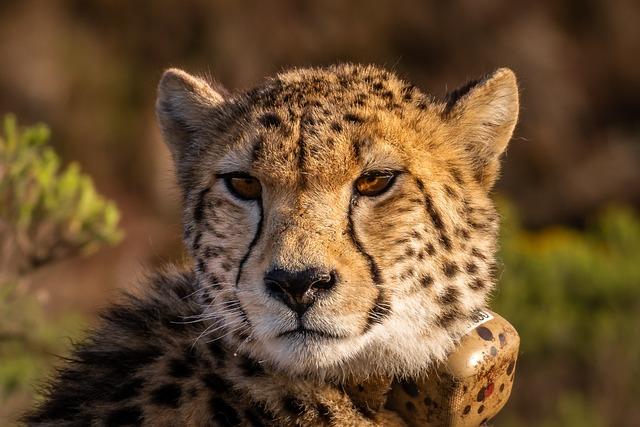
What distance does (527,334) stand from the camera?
7.29 metres

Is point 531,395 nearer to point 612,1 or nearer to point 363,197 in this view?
point 612,1

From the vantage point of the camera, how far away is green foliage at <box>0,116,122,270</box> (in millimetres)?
4172

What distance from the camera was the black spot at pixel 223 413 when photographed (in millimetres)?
2797

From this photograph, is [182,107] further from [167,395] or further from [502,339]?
[502,339]

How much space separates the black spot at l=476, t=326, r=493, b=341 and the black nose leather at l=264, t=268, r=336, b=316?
0.42m

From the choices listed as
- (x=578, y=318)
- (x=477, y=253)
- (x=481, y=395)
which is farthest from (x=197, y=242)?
(x=578, y=318)

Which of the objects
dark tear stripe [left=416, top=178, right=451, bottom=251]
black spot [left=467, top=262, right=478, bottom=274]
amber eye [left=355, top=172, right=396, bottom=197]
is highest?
amber eye [left=355, top=172, right=396, bottom=197]

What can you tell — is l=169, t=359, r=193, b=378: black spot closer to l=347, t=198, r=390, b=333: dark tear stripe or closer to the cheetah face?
the cheetah face

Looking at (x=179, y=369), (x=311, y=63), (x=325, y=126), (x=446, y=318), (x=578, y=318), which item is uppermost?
(x=311, y=63)

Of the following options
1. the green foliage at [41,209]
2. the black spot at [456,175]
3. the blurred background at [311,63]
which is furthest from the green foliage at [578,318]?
the black spot at [456,175]

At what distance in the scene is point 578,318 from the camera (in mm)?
7449

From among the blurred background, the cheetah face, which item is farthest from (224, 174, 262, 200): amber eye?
the blurred background

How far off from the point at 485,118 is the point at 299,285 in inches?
33.5

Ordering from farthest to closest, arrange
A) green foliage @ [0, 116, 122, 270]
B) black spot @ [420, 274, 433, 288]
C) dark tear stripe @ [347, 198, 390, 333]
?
green foliage @ [0, 116, 122, 270] → black spot @ [420, 274, 433, 288] → dark tear stripe @ [347, 198, 390, 333]
